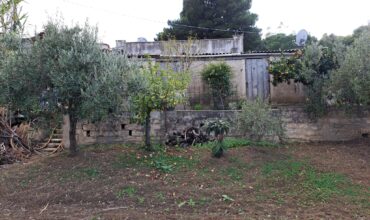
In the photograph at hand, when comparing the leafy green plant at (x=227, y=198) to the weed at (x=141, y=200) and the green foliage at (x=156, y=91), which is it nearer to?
the weed at (x=141, y=200)

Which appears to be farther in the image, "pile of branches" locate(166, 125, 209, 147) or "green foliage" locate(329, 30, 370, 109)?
"pile of branches" locate(166, 125, 209, 147)

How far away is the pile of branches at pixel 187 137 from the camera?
9742mm

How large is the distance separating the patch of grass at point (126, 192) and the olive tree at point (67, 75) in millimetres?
1678

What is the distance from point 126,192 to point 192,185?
1.20 metres

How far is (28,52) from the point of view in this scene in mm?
7953

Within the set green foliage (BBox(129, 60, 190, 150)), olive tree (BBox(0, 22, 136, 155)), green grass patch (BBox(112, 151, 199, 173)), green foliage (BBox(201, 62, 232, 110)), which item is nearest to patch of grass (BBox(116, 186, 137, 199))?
green grass patch (BBox(112, 151, 199, 173))

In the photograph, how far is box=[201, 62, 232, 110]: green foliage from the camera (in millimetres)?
11453

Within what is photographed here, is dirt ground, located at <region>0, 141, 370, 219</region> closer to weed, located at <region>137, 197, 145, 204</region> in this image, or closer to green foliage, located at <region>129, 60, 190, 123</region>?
weed, located at <region>137, 197, 145, 204</region>

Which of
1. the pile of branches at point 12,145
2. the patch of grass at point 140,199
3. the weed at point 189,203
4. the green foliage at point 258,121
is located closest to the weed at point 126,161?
the patch of grass at point 140,199

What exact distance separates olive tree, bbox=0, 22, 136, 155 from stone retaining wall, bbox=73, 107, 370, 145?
6.04 feet

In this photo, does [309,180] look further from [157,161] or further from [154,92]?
[154,92]

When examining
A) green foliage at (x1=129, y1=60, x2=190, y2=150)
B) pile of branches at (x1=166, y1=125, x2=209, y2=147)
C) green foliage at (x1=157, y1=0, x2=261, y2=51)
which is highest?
green foliage at (x1=157, y1=0, x2=261, y2=51)

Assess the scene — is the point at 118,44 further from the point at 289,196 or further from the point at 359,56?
the point at 289,196

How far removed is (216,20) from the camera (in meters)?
27.9
